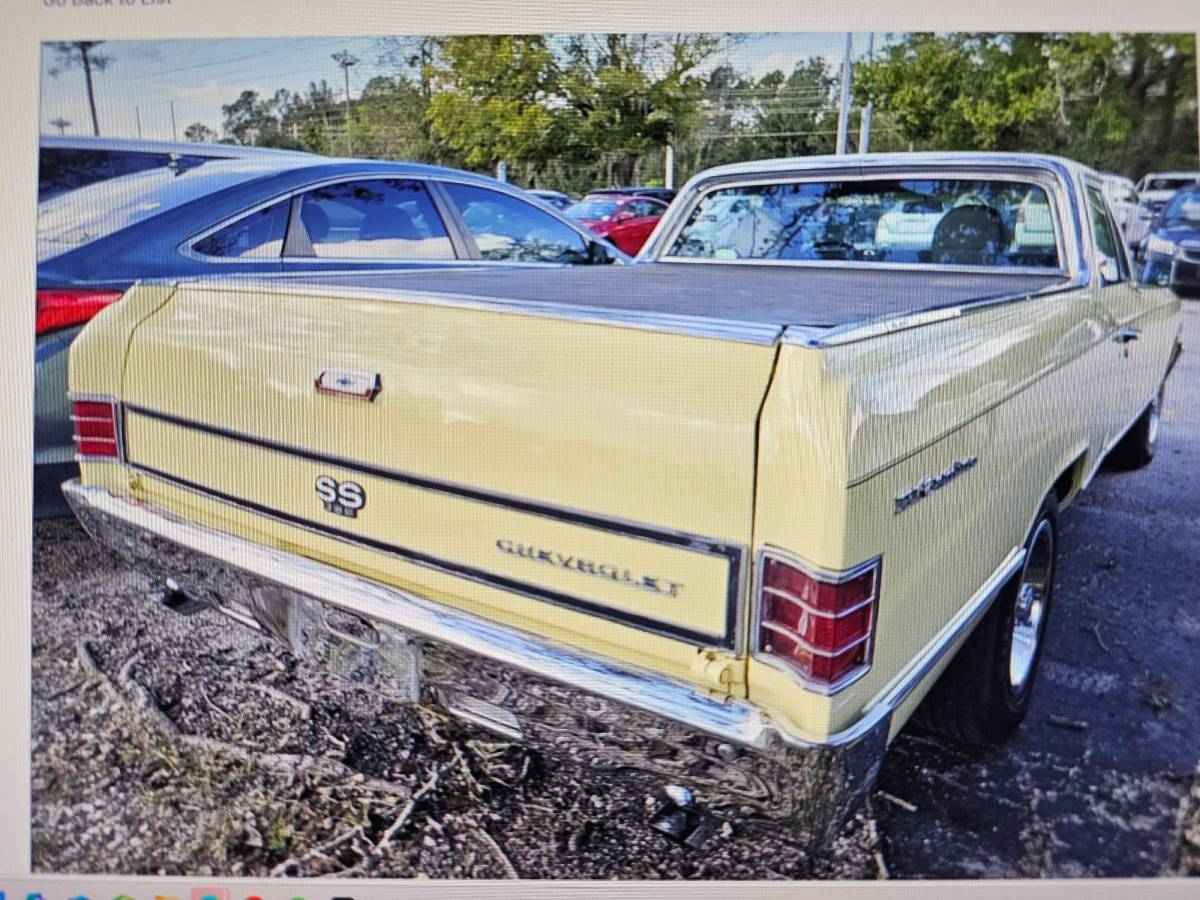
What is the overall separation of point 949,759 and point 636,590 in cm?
92

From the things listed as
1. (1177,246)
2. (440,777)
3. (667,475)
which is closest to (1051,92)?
(1177,246)

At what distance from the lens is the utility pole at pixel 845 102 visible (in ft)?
5.51

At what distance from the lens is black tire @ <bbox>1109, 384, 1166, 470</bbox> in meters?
1.96

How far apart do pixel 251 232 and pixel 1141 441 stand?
6.96ft

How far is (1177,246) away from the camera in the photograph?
1.89 m

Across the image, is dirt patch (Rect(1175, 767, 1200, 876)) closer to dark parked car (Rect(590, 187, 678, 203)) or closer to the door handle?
the door handle

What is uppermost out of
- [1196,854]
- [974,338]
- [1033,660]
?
[974,338]

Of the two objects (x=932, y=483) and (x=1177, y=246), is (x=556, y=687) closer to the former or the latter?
(x=932, y=483)

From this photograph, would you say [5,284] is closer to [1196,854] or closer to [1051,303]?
[1051,303]

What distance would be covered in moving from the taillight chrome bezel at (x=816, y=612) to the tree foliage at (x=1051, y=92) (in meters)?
1.06

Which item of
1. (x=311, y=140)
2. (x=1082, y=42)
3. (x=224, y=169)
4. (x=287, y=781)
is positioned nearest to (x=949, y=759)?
(x=287, y=781)

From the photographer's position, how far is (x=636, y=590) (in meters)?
1.22

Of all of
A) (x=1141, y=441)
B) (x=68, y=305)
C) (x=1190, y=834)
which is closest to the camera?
(x=1190, y=834)

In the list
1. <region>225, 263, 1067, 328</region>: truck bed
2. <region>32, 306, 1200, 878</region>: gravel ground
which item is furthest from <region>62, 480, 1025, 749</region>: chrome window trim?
<region>225, 263, 1067, 328</region>: truck bed
